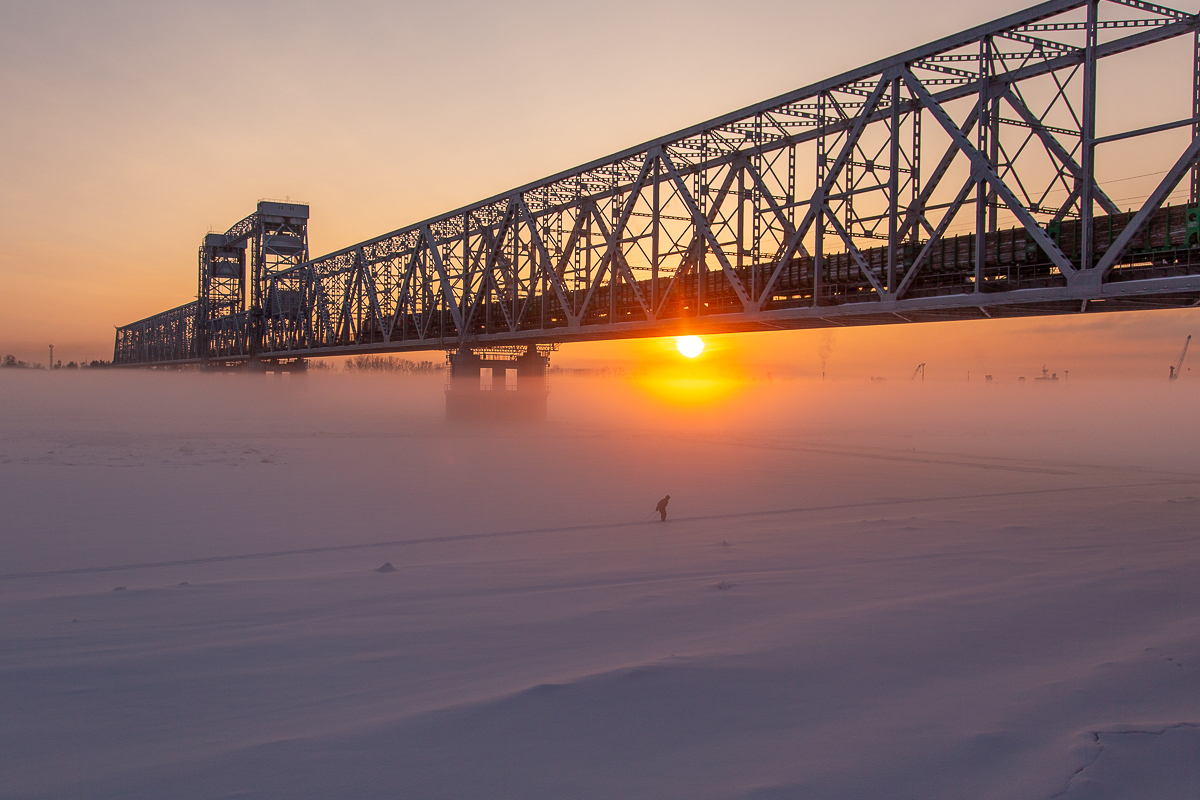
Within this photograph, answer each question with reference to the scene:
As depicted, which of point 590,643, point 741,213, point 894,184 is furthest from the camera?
point 741,213

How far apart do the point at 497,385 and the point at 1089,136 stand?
4002 cm

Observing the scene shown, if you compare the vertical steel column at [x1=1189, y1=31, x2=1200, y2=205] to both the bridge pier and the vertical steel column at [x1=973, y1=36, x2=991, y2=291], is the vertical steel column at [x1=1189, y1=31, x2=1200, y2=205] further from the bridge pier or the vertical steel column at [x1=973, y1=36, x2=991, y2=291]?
the bridge pier

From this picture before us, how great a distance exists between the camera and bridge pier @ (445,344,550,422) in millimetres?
52562

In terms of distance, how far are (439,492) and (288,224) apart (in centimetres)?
9039

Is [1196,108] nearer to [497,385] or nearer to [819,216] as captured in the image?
[819,216]

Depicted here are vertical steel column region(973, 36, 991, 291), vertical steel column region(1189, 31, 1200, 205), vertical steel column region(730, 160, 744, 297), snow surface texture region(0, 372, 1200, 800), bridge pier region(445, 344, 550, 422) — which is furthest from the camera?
bridge pier region(445, 344, 550, 422)

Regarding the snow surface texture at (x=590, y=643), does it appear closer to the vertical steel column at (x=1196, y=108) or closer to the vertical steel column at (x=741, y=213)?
the vertical steel column at (x=1196, y=108)

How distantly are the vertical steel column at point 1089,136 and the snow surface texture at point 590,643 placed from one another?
7.23m

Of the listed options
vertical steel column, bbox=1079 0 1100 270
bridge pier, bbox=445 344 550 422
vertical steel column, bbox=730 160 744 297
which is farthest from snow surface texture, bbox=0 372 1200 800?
bridge pier, bbox=445 344 550 422

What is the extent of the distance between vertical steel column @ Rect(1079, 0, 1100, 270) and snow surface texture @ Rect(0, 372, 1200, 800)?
7.23m

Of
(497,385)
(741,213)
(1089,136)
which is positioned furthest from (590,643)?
(497,385)

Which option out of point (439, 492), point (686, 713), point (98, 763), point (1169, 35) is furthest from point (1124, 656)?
point (1169, 35)

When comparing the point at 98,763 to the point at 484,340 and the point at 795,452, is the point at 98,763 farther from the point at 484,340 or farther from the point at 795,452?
the point at 484,340

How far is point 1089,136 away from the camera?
70.5ft
